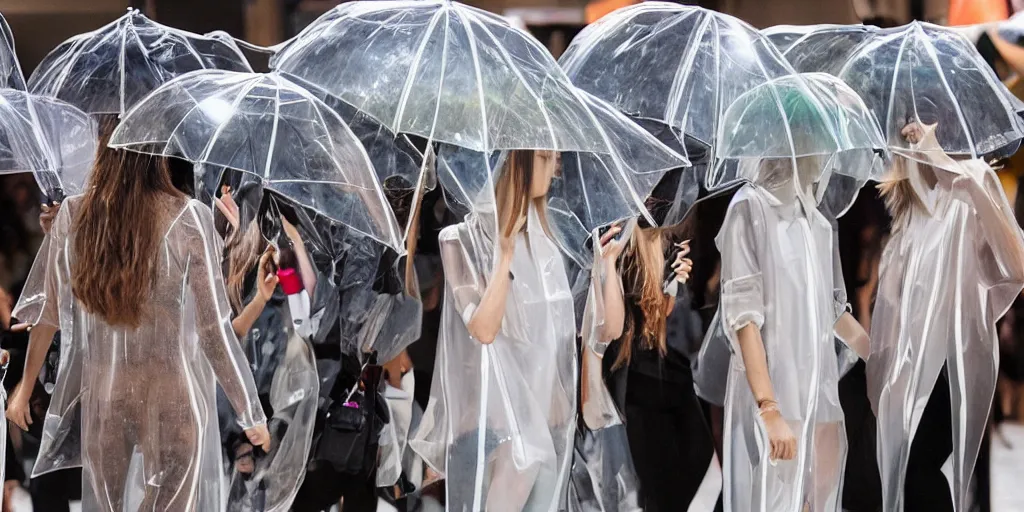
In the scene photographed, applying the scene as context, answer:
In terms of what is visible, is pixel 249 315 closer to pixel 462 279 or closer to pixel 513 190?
pixel 462 279

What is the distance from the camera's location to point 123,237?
12.3 feet

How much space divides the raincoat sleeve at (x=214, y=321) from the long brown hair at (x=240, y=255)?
484 millimetres

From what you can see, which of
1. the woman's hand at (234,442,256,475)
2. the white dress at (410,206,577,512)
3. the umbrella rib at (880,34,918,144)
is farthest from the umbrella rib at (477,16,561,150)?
the woman's hand at (234,442,256,475)

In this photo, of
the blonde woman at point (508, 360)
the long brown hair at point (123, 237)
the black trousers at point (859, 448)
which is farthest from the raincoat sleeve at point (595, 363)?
the long brown hair at point (123, 237)

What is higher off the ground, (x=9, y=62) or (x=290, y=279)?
(x=9, y=62)

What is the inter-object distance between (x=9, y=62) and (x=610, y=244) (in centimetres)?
230

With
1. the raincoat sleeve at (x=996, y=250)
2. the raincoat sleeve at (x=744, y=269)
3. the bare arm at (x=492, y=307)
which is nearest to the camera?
the bare arm at (x=492, y=307)

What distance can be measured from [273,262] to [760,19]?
2.03 metres

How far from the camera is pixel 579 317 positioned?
442 centimetres

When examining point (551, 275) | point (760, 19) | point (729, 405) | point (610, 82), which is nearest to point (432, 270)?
point (551, 275)

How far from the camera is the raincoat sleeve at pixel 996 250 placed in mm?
4578

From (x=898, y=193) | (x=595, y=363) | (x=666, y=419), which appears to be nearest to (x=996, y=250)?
(x=898, y=193)

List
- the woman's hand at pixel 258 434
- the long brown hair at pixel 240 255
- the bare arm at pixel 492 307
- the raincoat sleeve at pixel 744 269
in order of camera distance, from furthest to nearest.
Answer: the long brown hair at pixel 240 255, the raincoat sleeve at pixel 744 269, the bare arm at pixel 492 307, the woman's hand at pixel 258 434

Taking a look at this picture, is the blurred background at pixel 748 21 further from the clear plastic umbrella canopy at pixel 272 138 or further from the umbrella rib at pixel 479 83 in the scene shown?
the umbrella rib at pixel 479 83
